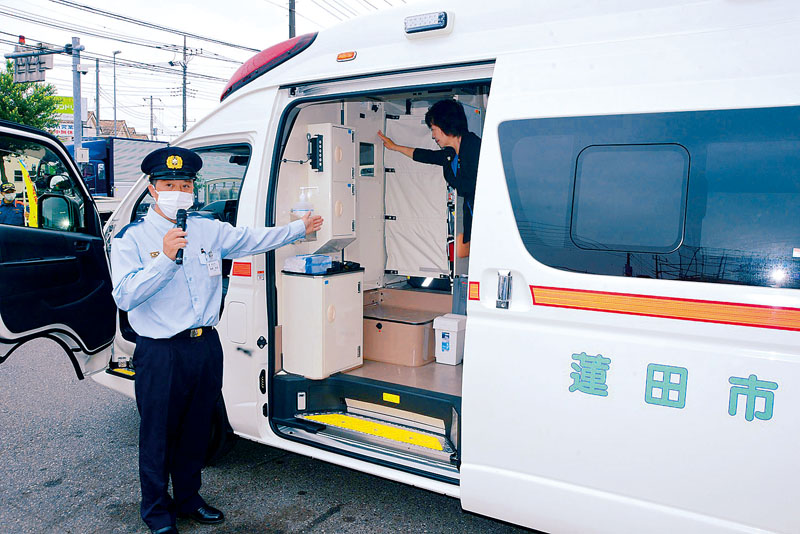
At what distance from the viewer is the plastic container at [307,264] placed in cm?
366

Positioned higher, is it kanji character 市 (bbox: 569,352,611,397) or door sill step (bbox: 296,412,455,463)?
kanji character 市 (bbox: 569,352,611,397)

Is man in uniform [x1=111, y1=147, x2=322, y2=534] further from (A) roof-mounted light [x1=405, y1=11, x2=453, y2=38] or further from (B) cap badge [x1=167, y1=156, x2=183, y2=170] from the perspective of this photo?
(A) roof-mounted light [x1=405, y1=11, x2=453, y2=38]

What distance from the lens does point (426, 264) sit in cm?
477

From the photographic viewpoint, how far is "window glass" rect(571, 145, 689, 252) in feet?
7.57

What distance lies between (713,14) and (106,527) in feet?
12.0

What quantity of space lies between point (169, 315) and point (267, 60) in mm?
1561

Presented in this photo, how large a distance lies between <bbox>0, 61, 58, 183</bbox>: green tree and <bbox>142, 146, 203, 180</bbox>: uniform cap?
25.0m

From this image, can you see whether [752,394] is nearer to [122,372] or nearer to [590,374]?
[590,374]

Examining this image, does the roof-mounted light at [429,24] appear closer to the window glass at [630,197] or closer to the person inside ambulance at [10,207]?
the window glass at [630,197]

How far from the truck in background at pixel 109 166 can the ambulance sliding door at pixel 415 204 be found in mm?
7039

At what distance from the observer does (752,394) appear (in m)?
2.12

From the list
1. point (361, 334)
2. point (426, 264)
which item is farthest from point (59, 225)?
point (426, 264)

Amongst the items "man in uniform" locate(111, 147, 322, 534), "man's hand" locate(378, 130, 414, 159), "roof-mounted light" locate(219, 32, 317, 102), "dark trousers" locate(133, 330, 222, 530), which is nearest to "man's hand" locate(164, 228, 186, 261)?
"man in uniform" locate(111, 147, 322, 534)

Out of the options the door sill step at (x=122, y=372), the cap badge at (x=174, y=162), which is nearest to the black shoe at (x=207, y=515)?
the door sill step at (x=122, y=372)
